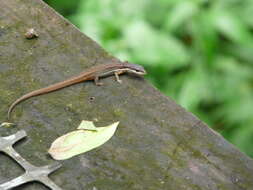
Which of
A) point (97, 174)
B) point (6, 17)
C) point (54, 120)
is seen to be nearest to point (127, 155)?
point (97, 174)

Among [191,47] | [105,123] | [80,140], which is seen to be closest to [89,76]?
[105,123]

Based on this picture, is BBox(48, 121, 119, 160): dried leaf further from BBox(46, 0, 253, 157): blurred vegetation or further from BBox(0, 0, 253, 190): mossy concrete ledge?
BBox(46, 0, 253, 157): blurred vegetation

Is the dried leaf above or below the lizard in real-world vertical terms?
below

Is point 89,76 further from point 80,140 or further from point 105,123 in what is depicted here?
point 80,140

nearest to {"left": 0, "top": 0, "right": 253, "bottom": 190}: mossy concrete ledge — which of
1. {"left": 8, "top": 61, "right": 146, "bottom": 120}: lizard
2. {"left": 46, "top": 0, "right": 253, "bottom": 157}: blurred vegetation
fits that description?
{"left": 8, "top": 61, "right": 146, "bottom": 120}: lizard

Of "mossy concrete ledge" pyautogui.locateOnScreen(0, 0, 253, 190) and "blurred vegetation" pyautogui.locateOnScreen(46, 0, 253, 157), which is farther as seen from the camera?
"blurred vegetation" pyautogui.locateOnScreen(46, 0, 253, 157)

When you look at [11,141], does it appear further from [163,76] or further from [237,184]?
[163,76]
